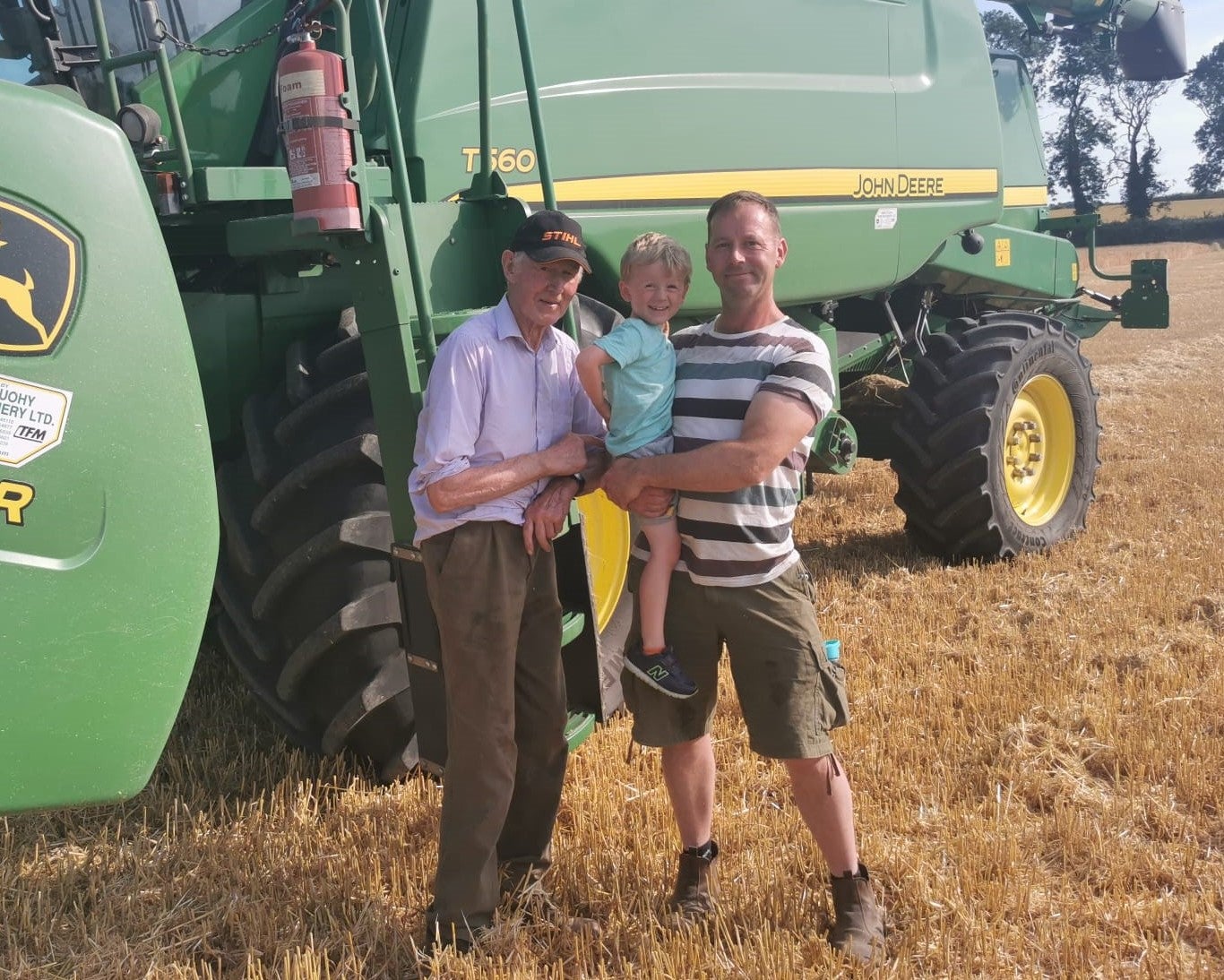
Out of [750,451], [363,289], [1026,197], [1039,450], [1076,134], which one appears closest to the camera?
[750,451]

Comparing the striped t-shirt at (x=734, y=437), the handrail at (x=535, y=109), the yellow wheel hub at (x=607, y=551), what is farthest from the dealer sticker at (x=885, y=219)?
the striped t-shirt at (x=734, y=437)

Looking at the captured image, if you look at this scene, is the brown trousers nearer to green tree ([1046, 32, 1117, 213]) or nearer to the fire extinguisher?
the fire extinguisher

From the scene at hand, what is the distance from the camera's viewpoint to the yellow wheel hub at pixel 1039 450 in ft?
19.6

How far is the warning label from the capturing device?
192 cm

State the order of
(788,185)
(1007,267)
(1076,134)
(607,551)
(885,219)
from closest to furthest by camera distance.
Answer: (607,551)
(788,185)
(885,219)
(1007,267)
(1076,134)

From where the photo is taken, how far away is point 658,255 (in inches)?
98.8

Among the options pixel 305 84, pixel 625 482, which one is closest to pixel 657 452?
pixel 625 482

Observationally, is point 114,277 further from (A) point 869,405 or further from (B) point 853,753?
(A) point 869,405

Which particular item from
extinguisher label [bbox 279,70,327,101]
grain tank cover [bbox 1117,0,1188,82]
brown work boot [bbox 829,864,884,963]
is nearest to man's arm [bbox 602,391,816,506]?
brown work boot [bbox 829,864,884,963]

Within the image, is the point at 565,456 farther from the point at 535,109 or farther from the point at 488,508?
the point at 535,109

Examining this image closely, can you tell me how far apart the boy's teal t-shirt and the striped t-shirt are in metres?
0.05

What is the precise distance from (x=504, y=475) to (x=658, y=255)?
1.82 feet

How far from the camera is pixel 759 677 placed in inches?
103

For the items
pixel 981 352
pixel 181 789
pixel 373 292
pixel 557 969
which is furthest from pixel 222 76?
pixel 981 352
